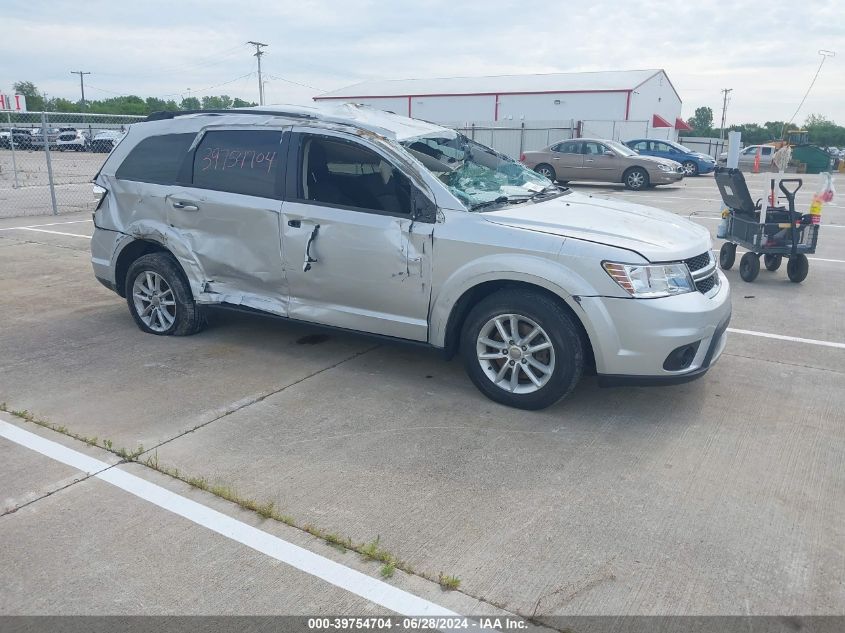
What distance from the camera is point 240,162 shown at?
17.6 feet

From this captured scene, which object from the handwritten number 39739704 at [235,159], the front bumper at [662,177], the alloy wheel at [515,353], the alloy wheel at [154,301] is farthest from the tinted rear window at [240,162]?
the front bumper at [662,177]

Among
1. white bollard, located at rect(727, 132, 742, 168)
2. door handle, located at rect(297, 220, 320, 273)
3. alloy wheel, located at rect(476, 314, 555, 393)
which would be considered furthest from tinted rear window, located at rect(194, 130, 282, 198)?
white bollard, located at rect(727, 132, 742, 168)

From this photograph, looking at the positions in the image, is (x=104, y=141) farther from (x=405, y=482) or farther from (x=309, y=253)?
(x=405, y=482)

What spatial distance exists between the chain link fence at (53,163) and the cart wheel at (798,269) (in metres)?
7.40

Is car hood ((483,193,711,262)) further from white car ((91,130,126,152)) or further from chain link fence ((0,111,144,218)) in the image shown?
white car ((91,130,126,152))

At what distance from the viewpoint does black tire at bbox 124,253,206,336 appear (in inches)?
226

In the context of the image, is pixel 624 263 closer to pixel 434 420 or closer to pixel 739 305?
pixel 434 420

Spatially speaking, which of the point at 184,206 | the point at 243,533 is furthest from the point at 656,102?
the point at 243,533

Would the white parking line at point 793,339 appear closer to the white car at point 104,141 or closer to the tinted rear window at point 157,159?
the tinted rear window at point 157,159

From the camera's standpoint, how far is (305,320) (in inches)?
204

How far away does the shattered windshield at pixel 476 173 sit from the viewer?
4789 millimetres

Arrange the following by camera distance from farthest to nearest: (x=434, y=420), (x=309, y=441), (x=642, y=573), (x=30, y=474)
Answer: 1. (x=434, y=420)
2. (x=309, y=441)
3. (x=30, y=474)
4. (x=642, y=573)

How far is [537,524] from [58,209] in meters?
14.3

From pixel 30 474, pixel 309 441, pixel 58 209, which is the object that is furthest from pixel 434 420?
pixel 58 209
